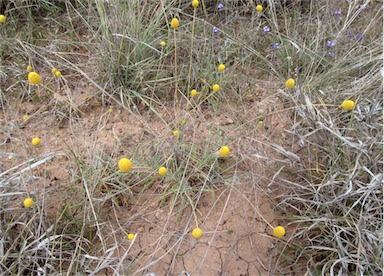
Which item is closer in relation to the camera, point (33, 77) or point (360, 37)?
point (33, 77)

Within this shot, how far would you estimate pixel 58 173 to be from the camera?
150 cm

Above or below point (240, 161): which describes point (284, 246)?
below

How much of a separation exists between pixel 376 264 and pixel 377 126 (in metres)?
0.53

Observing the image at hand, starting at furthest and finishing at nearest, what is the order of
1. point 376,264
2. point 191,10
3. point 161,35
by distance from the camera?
point 191,10 < point 161,35 < point 376,264

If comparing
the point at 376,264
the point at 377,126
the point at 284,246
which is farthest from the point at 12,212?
the point at 377,126

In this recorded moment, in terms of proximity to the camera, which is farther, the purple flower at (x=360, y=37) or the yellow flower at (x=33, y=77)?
the purple flower at (x=360, y=37)

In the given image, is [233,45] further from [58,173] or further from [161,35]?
[58,173]

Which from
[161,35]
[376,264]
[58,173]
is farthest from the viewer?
[161,35]

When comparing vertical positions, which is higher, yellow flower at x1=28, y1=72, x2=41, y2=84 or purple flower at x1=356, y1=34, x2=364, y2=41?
yellow flower at x1=28, y1=72, x2=41, y2=84

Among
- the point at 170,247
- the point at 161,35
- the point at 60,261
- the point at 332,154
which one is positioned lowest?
the point at 170,247

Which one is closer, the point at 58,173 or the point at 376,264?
the point at 376,264

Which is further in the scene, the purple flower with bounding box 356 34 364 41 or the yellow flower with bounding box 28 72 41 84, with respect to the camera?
the purple flower with bounding box 356 34 364 41

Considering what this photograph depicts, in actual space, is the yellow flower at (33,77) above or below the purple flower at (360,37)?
above

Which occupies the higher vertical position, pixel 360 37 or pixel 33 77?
pixel 33 77
